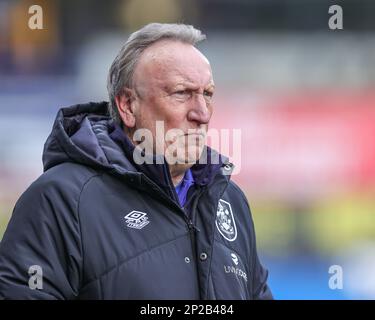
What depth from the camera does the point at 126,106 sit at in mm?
2146

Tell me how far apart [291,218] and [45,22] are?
7.86ft

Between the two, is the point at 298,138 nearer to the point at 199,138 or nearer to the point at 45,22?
the point at 45,22

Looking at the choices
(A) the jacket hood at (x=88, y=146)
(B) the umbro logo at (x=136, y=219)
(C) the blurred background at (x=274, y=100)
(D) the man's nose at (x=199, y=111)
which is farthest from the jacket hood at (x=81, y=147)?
(C) the blurred background at (x=274, y=100)

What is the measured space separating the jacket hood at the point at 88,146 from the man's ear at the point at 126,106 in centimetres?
4

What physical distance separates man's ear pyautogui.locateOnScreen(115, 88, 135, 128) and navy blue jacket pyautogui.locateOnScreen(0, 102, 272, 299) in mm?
42

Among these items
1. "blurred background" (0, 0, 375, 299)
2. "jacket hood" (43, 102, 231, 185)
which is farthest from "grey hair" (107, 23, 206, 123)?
"blurred background" (0, 0, 375, 299)

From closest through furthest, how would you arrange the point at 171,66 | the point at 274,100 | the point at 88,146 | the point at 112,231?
1. the point at 112,231
2. the point at 88,146
3. the point at 171,66
4. the point at 274,100

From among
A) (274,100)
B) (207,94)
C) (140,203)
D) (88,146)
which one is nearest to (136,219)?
(140,203)

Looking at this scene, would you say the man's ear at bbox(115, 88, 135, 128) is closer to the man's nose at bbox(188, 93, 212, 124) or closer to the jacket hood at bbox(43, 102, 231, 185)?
the jacket hood at bbox(43, 102, 231, 185)

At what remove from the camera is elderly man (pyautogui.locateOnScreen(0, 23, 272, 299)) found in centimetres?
179

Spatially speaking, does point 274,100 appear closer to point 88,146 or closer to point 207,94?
point 207,94

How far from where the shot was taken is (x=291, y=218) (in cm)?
532

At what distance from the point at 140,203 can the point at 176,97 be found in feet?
1.06

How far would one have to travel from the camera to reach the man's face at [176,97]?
2.06 metres
